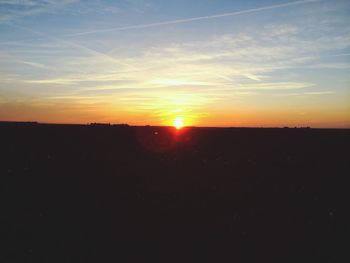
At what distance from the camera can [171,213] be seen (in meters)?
13.8

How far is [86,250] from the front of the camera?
10461mm

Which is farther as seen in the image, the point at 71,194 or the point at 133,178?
the point at 133,178

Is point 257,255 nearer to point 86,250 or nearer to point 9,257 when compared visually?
point 86,250

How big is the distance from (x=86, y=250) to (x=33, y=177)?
1047 centimetres

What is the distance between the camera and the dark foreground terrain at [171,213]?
10547 millimetres

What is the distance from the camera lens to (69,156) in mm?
27625

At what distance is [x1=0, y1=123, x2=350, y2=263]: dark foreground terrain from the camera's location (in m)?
10.5

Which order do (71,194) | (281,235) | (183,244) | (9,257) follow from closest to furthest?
(9,257) → (183,244) → (281,235) → (71,194)

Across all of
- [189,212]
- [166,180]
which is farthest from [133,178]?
[189,212]

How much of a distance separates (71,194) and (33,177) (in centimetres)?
453

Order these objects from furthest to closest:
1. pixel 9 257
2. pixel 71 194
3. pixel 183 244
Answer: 1. pixel 71 194
2. pixel 183 244
3. pixel 9 257

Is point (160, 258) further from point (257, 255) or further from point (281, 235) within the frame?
point (281, 235)

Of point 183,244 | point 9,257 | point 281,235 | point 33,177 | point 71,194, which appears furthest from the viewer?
point 33,177

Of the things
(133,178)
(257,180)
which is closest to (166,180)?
(133,178)
